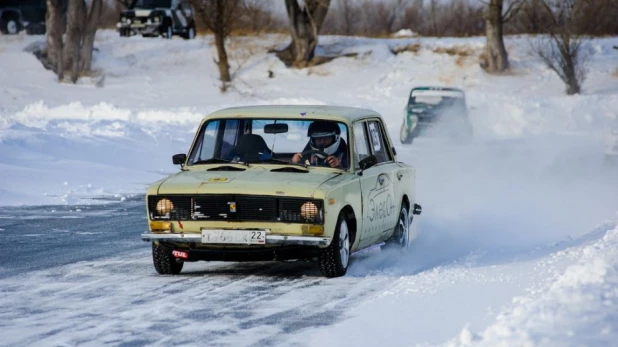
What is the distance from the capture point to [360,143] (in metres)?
12.0

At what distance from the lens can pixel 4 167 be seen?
69.1 feet

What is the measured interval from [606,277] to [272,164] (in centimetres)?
342

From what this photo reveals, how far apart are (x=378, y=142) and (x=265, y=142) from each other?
145 centimetres

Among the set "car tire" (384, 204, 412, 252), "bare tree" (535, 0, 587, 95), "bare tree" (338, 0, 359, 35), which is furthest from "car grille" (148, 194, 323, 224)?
"bare tree" (338, 0, 359, 35)

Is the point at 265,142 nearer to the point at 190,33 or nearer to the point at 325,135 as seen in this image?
the point at 325,135

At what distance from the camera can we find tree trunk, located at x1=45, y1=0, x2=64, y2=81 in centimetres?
5369

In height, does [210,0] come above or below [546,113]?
above

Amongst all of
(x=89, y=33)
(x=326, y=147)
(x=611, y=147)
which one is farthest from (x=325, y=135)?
(x=89, y=33)

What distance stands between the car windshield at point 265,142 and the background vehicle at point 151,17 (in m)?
44.4

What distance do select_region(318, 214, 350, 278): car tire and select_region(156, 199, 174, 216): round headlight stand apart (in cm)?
132

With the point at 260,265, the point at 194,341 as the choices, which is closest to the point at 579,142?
the point at 260,265

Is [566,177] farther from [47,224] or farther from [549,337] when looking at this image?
[549,337]

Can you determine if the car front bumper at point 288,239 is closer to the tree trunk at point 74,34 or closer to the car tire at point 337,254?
the car tire at point 337,254

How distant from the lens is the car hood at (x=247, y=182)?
10.5 metres
